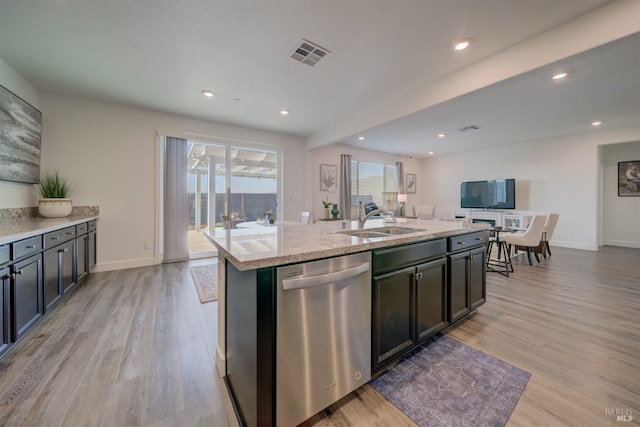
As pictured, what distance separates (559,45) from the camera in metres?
2.11

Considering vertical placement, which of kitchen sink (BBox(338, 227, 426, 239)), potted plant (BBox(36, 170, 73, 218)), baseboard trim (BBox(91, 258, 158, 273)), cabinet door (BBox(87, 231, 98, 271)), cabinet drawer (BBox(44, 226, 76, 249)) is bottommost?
baseboard trim (BBox(91, 258, 158, 273))

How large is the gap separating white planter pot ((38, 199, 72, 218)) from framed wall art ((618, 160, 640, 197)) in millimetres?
11143

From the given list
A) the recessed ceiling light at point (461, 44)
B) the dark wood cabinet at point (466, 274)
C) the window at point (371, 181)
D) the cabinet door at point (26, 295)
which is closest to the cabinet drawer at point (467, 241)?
the dark wood cabinet at point (466, 274)

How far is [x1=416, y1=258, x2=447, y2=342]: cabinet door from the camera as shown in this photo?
174 centimetres

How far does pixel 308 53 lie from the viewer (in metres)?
2.58

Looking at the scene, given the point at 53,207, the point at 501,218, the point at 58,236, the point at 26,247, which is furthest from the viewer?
the point at 501,218

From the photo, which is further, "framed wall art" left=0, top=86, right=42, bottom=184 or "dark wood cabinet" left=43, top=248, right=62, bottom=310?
"framed wall art" left=0, top=86, right=42, bottom=184

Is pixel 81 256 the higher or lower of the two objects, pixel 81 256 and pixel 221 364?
the higher

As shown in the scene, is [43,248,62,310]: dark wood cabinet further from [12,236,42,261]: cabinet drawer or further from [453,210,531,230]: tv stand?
[453,210,531,230]: tv stand

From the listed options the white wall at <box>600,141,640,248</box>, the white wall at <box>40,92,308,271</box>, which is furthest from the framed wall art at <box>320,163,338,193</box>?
the white wall at <box>600,141,640,248</box>

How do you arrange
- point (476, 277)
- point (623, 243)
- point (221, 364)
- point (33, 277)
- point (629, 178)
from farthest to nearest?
point (623, 243) → point (629, 178) → point (476, 277) → point (33, 277) → point (221, 364)

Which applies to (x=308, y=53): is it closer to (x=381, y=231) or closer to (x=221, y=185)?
(x=381, y=231)

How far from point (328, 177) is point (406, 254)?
16.4 feet

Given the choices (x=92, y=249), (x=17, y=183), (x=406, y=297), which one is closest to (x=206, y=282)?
(x=92, y=249)
